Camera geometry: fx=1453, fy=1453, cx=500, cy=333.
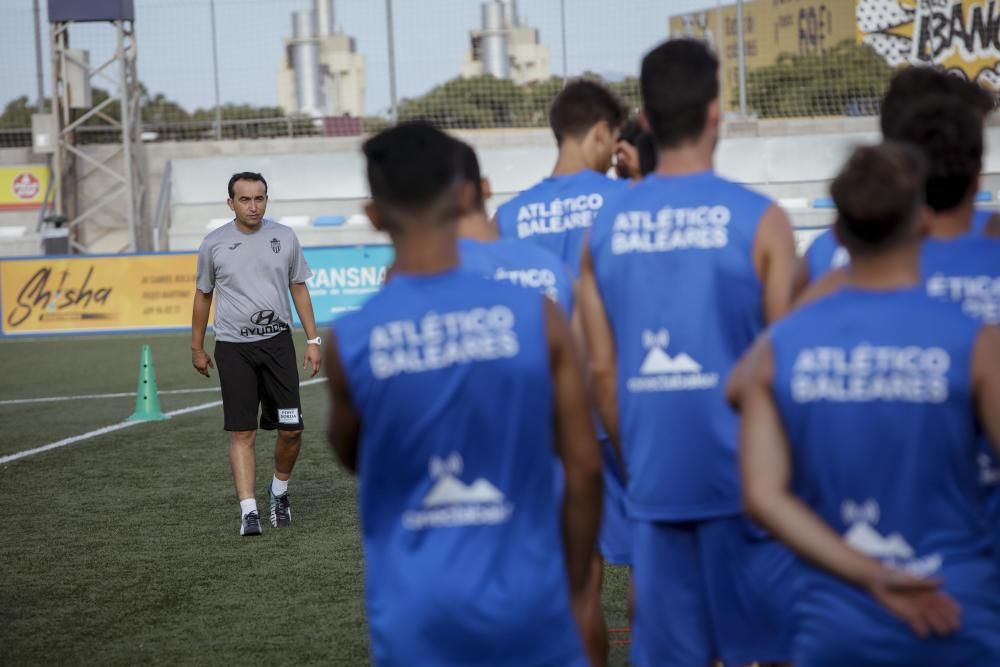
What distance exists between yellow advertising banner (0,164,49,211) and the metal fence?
136cm

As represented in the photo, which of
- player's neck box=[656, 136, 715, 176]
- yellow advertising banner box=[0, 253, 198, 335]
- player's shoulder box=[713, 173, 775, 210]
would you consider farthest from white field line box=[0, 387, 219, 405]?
player's shoulder box=[713, 173, 775, 210]

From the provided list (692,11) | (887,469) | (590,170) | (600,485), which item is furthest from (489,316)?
(692,11)

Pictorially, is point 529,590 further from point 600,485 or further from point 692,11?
point 692,11

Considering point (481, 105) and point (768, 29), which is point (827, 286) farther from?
point (768, 29)

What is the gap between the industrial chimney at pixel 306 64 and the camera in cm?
3312

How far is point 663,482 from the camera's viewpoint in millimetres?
3879

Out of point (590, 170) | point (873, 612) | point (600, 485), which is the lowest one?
point (873, 612)

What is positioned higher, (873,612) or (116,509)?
(873,612)

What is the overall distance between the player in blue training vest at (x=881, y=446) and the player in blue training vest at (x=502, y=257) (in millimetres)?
1521

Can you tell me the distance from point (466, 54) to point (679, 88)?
93.1 ft

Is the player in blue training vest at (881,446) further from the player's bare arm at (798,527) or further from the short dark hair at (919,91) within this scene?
the short dark hair at (919,91)

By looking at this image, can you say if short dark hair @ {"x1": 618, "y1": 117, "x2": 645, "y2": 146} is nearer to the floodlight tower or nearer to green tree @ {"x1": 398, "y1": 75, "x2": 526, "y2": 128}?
the floodlight tower

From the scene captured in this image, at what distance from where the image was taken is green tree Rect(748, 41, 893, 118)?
33000 millimetres

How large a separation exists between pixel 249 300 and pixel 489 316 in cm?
612
